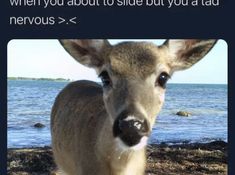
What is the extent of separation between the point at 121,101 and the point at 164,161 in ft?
17.5

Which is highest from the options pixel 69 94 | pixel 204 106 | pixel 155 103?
pixel 155 103

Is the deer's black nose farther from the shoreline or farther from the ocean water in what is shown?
the ocean water

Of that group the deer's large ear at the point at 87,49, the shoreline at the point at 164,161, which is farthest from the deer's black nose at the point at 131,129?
the shoreline at the point at 164,161

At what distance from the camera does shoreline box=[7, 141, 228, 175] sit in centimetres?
1135

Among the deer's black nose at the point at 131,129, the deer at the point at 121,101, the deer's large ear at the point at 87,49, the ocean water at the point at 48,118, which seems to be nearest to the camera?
the deer's black nose at the point at 131,129

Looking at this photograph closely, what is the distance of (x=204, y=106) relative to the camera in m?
16.2

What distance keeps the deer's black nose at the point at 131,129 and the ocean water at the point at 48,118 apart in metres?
4.99

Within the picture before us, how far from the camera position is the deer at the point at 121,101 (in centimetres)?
662

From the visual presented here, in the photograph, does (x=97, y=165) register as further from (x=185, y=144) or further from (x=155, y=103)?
(x=185, y=144)

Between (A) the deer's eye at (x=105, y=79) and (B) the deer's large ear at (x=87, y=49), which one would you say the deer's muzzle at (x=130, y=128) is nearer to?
(A) the deer's eye at (x=105, y=79)

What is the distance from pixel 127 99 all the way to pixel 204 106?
973 cm

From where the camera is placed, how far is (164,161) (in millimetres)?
11836

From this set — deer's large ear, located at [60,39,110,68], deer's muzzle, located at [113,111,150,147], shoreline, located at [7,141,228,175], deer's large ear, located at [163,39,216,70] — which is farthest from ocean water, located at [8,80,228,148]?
deer's muzzle, located at [113,111,150,147]

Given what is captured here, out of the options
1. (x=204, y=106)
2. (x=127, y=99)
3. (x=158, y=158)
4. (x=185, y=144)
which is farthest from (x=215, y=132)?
(x=127, y=99)
